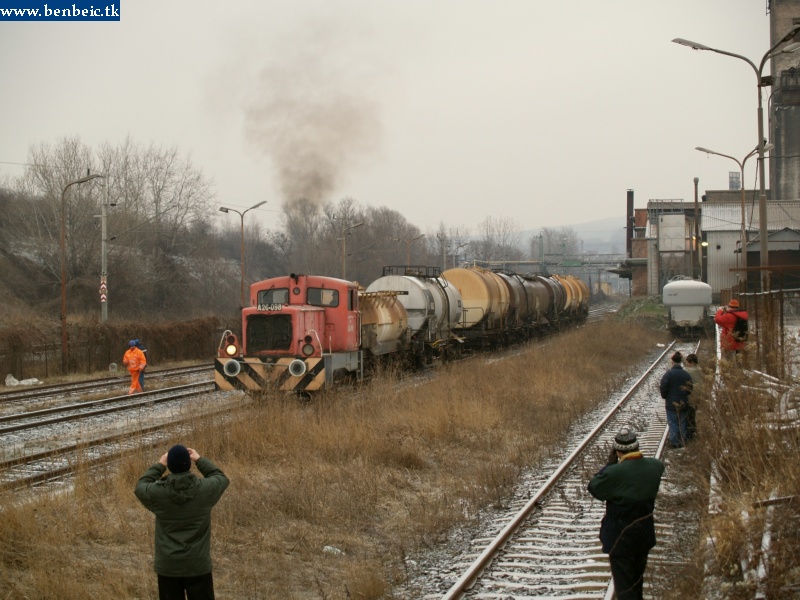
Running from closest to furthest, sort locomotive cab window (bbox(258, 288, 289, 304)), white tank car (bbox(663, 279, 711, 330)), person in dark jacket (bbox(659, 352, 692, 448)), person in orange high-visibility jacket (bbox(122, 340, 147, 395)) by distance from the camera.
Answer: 1. person in dark jacket (bbox(659, 352, 692, 448))
2. locomotive cab window (bbox(258, 288, 289, 304))
3. person in orange high-visibility jacket (bbox(122, 340, 147, 395))
4. white tank car (bbox(663, 279, 711, 330))

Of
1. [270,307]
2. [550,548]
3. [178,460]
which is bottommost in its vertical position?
[550,548]

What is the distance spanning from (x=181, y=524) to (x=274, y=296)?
12375mm

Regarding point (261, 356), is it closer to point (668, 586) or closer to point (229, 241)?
point (668, 586)

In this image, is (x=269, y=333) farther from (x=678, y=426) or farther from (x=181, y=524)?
(x=181, y=524)

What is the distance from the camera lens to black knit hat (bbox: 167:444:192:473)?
5.63m

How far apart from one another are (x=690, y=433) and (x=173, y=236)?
43868mm

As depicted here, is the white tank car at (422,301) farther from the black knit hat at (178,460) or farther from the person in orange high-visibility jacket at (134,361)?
the black knit hat at (178,460)

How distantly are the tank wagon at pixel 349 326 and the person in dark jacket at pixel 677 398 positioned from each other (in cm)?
637

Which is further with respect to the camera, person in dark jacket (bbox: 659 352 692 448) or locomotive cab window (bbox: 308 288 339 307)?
locomotive cab window (bbox: 308 288 339 307)

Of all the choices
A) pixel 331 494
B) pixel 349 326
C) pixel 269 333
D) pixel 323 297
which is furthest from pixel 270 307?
pixel 331 494

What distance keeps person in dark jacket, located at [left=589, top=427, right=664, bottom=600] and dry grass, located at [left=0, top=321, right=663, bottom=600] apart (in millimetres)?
1876

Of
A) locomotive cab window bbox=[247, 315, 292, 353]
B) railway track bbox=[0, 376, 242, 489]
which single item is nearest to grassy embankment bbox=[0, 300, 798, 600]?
railway track bbox=[0, 376, 242, 489]

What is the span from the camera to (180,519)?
5.68 meters

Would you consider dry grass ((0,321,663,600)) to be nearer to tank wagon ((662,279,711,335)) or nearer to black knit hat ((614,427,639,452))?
black knit hat ((614,427,639,452))
